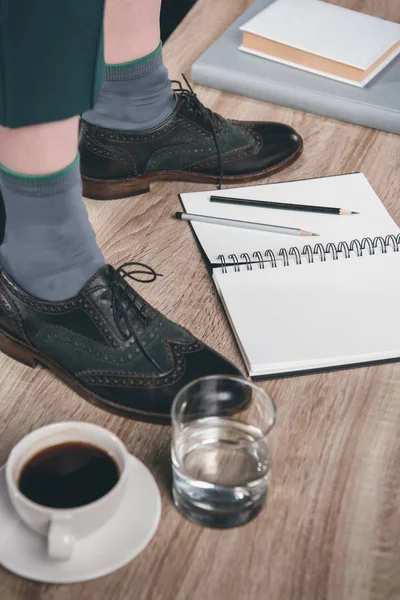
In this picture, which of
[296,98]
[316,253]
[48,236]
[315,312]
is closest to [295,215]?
[316,253]

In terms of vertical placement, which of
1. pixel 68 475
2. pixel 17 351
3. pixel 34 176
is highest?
pixel 34 176

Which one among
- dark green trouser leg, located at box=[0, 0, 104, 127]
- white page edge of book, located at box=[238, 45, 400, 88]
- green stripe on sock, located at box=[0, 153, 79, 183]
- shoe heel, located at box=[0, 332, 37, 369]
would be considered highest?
dark green trouser leg, located at box=[0, 0, 104, 127]

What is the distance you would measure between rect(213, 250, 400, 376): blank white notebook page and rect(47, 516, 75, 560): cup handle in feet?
1.15

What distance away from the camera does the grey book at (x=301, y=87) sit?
1476mm

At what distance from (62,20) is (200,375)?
411mm

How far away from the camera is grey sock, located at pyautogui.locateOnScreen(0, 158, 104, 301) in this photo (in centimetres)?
90

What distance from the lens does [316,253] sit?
3.79 ft

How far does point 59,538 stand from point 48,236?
0.35 metres

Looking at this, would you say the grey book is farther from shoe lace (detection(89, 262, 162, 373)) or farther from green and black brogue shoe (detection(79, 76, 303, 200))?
shoe lace (detection(89, 262, 162, 373))

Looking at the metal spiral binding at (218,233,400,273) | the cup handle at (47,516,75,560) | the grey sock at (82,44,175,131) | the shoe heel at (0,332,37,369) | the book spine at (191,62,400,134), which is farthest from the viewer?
the book spine at (191,62,400,134)

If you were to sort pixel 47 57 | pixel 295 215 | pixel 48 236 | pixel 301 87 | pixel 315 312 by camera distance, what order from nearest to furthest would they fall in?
1. pixel 47 57
2. pixel 48 236
3. pixel 315 312
4. pixel 295 215
5. pixel 301 87

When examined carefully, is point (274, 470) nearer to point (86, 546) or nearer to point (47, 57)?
point (86, 546)

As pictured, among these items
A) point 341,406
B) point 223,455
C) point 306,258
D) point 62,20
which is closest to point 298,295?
point 306,258

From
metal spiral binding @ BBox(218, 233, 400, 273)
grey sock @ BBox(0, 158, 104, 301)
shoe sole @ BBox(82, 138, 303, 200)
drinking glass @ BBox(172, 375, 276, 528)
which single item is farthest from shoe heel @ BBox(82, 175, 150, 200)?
drinking glass @ BBox(172, 375, 276, 528)
